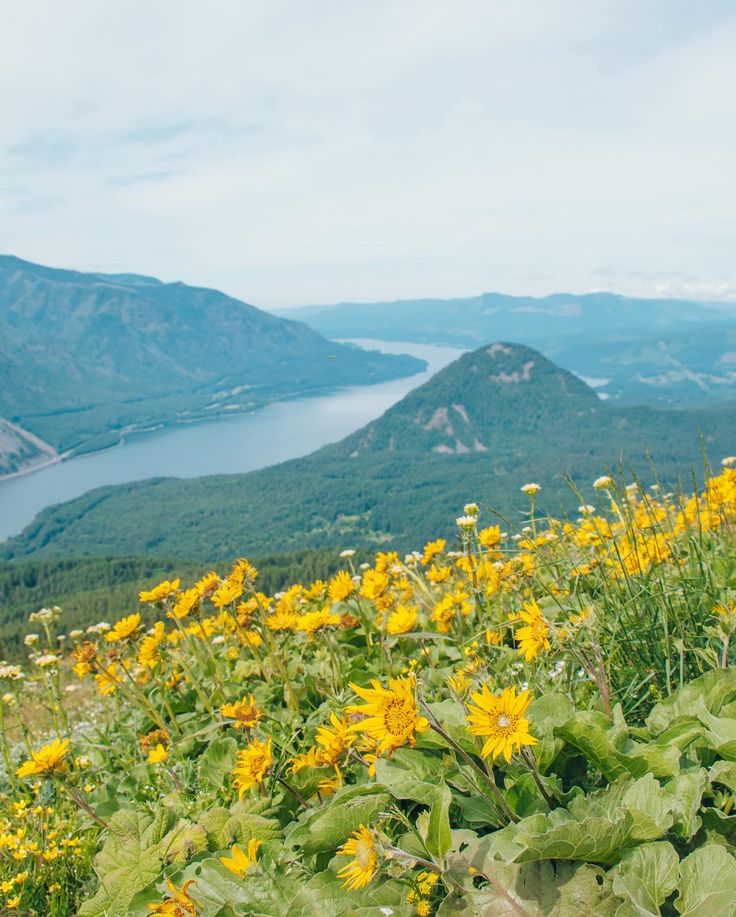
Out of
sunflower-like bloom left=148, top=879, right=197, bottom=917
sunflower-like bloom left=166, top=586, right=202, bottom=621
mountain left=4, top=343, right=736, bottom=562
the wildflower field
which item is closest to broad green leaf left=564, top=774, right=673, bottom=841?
the wildflower field

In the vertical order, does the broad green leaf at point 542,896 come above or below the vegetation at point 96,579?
above

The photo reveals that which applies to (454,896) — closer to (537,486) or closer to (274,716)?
(274,716)

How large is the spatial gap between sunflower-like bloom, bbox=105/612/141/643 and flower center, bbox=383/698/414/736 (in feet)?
8.38

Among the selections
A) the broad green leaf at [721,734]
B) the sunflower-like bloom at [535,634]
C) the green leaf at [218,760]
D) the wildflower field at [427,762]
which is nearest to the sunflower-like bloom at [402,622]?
the wildflower field at [427,762]

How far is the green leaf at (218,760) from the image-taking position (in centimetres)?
323

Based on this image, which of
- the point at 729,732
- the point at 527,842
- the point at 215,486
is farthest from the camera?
the point at 215,486

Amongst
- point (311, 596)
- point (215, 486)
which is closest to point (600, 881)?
point (311, 596)

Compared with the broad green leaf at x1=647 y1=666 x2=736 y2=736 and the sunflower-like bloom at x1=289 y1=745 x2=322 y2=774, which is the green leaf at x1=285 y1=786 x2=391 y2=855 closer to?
the sunflower-like bloom at x1=289 y1=745 x2=322 y2=774

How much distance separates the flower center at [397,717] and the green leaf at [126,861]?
1.29 meters

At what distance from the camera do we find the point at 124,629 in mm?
3871

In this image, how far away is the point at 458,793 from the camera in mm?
2232

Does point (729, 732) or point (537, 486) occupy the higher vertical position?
point (537, 486)

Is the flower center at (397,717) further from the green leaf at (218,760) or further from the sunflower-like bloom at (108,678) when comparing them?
the sunflower-like bloom at (108,678)

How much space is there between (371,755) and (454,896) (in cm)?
87
